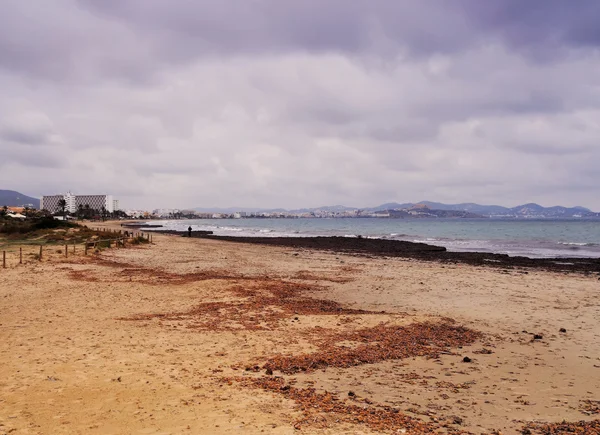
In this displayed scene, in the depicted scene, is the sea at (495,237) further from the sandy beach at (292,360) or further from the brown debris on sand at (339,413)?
the brown debris on sand at (339,413)

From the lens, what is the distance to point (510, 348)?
9758mm

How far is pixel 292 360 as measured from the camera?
8508 millimetres

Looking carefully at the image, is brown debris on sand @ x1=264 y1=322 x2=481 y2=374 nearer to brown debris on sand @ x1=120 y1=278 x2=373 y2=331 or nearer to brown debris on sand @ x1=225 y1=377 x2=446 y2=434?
brown debris on sand @ x1=225 y1=377 x2=446 y2=434

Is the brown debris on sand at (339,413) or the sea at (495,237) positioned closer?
the brown debris on sand at (339,413)

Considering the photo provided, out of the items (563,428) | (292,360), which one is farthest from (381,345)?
(563,428)

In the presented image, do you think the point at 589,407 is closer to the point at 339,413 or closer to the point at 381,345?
the point at 339,413

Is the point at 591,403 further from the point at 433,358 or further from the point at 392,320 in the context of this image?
the point at 392,320

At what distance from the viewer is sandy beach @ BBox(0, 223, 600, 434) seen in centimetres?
598

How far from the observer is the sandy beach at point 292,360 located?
5977mm

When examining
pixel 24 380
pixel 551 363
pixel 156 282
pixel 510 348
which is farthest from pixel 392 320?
pixel 156 282

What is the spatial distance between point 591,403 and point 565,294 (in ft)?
42.5

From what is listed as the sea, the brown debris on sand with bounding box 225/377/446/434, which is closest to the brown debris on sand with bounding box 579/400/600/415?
the brown debris on sand with bounding box 225/377/446/434

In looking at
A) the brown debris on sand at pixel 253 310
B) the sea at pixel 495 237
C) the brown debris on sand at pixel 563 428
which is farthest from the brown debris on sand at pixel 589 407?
the sea at pixel 495 237

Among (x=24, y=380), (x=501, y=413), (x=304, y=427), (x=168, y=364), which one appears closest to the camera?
(x=304, y=427)
